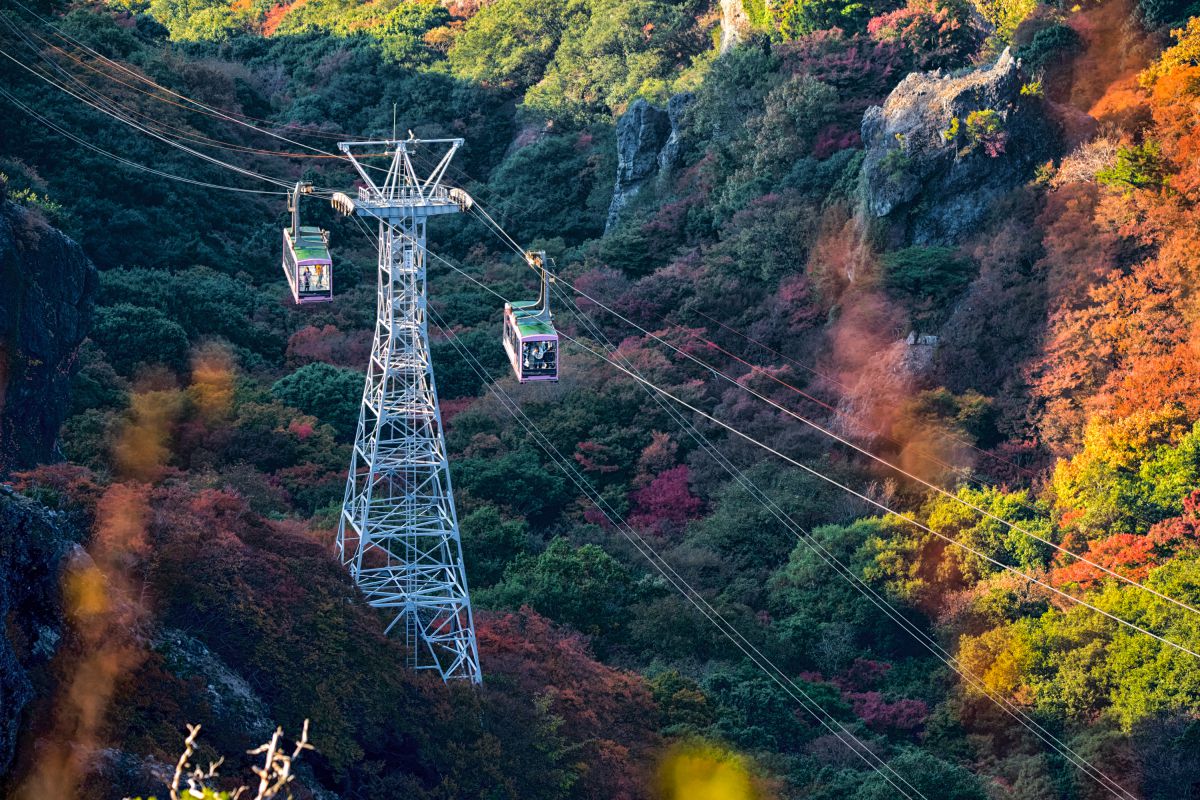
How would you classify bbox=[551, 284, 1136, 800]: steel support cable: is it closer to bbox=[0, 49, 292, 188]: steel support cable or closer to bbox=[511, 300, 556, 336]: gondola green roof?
bbox=[511, 300, 556, 336]: gondola green roof

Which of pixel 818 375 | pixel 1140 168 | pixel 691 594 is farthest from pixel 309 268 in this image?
pixel 1140 168

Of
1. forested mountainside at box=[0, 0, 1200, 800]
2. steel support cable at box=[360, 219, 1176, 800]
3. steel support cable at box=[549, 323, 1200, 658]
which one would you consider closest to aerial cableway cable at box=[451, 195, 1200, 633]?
forested mountainside at box=[0, 0, 1200, 800]

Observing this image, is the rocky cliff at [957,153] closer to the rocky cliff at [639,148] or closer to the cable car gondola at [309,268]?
the rocky cliff at [639,148]

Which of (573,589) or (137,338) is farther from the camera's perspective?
(137,338)

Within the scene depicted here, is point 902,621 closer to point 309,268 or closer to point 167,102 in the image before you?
point 309,268

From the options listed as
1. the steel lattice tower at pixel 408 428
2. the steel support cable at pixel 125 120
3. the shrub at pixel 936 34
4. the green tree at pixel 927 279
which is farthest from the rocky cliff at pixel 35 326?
the shrub at pixel 936 34
